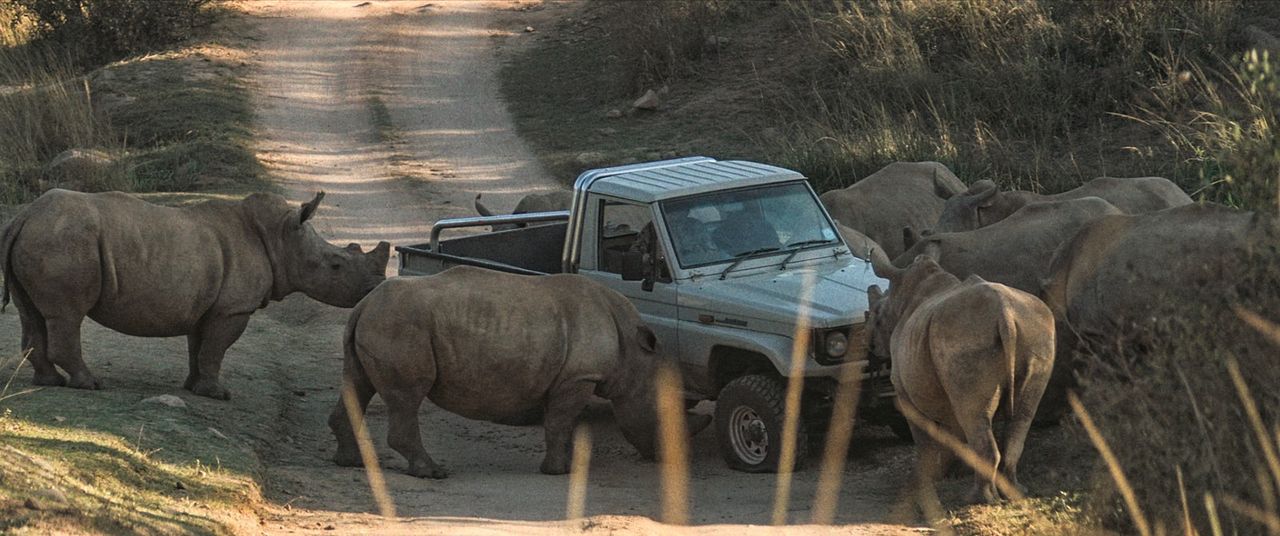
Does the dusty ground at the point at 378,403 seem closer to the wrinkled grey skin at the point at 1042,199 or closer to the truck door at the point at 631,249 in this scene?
the truck door at the point at 631,249

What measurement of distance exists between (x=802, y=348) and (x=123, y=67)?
69.3 feet

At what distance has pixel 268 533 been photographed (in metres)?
8.79

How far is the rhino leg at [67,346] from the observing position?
11.6 metres

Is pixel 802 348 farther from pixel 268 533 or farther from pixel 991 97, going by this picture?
pixel 991 97

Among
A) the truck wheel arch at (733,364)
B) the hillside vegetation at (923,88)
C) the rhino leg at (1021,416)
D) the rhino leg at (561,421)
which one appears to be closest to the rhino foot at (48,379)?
the rhino leg at (561,421)

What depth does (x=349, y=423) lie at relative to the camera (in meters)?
10.9

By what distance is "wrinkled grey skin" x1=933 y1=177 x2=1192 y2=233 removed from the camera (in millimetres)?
13273

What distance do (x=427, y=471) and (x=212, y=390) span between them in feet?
7.87

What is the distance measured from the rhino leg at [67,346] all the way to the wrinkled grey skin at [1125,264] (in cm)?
630

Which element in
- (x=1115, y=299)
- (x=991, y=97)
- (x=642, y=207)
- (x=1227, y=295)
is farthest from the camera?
(x=991, y=97)

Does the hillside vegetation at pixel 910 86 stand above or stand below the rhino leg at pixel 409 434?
below

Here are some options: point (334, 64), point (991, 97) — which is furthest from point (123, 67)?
point (991, 97)

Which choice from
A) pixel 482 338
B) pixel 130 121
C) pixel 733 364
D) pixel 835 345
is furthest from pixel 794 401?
pixel 130 121

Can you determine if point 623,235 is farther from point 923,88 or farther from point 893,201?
point 923,88
